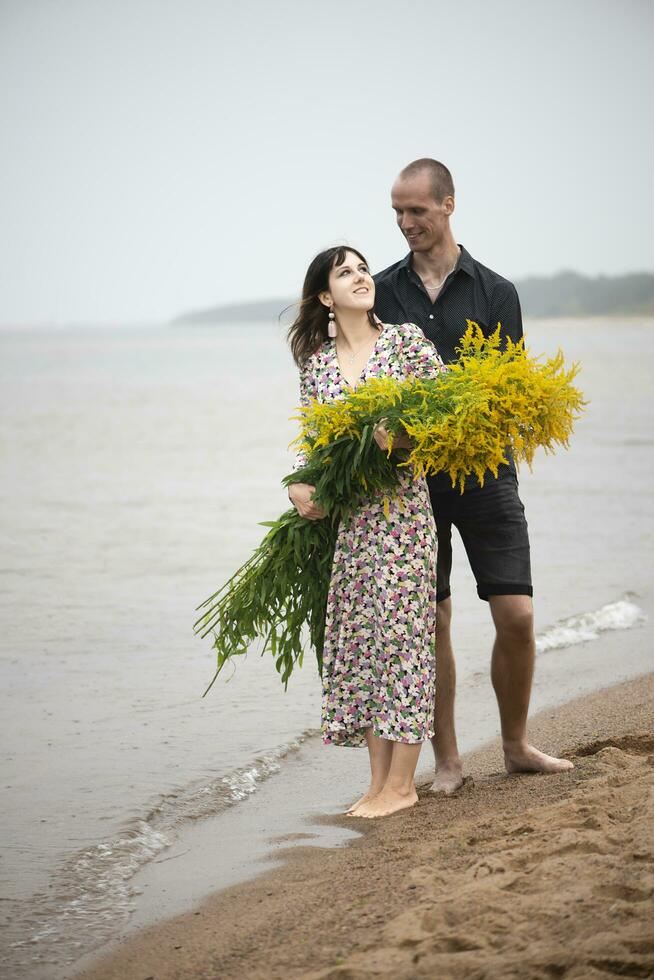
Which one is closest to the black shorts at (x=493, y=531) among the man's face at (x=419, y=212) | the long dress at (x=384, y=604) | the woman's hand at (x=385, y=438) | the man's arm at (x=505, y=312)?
the long dress at (x=384, y=604)

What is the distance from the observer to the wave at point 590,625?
713cm

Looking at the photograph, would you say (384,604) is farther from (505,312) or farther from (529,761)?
(505,312)

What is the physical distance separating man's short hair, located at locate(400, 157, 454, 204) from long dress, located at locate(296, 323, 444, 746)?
541 mm

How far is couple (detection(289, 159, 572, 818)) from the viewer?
166 inches

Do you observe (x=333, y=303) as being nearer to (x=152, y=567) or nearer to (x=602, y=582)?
(x=602, y=582)

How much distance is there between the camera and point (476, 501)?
173 inches

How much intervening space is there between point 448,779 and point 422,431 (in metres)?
1.38

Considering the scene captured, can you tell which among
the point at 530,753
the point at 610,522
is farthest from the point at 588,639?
the point at 610,522

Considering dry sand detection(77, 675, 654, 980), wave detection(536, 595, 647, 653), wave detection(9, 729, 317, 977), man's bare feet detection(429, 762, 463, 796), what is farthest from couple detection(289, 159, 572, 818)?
wave detection(536, 595, 647, 653)

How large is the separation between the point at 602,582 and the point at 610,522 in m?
3.02

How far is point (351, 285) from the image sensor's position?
4.30 m

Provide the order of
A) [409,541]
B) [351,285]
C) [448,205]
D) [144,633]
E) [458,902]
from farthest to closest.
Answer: [144,633] < [448,205] < [351,285] < [409,541] < [458,902]

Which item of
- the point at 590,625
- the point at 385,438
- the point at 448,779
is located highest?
the point at 385,438

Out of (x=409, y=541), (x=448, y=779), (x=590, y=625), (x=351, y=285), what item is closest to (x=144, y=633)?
(x=590, y=625)
